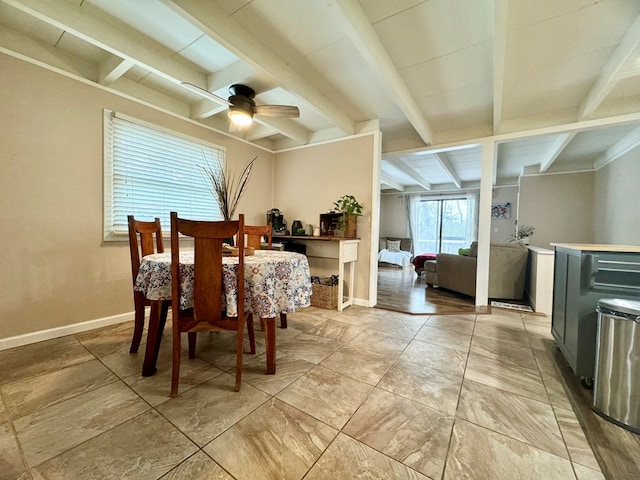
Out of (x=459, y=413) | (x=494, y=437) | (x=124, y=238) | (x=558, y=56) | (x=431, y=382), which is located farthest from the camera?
(x=124, y=238)

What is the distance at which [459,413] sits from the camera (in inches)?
53.9

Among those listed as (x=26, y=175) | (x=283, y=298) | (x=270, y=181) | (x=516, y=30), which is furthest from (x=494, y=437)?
(x=270, y=181)

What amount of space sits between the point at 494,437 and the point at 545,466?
187 millimetres

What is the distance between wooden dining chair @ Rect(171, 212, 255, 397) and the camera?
145cm

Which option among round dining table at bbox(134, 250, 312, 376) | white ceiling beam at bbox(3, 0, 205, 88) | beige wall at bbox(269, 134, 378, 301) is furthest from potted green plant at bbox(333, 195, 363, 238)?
white ceiling beam at bbox(3, 0, 205, 88)


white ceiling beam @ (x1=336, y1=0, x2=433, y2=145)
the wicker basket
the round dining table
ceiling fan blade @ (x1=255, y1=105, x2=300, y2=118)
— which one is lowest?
the wicker basket

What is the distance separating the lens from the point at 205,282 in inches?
59.2

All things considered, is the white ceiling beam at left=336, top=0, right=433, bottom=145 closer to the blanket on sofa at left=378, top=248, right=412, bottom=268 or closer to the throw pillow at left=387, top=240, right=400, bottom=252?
the blanket on sofa at left=378, top=248, right=412, bottom=268

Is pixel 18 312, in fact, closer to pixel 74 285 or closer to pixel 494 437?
pixel 74 285

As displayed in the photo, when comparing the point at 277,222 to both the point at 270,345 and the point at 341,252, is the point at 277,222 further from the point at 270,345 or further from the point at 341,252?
the point at 270,345

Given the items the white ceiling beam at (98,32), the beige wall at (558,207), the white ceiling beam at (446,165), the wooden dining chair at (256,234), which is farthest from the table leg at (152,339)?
the beige wall at (558,207)

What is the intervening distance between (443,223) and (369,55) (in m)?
7.08

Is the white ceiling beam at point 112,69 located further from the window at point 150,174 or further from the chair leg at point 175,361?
the chair leg at point 175,361

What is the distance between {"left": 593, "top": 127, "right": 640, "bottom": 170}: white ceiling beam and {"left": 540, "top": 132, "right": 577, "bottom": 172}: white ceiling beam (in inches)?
28.4
